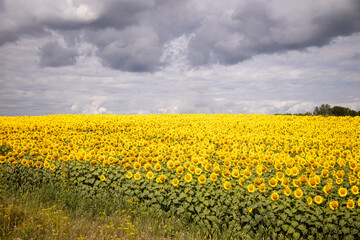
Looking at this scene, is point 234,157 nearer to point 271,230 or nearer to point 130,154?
point 271,230

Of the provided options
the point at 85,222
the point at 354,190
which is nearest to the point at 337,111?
the point at 354,190

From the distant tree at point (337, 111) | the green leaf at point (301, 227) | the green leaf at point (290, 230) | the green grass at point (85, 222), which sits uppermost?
the distant tree at point (337, 111)

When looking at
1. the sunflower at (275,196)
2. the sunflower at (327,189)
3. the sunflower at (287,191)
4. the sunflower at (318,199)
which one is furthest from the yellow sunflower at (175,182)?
the sunflower at (327,189)

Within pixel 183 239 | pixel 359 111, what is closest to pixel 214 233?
pixel 183 239

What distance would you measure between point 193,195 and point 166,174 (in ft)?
3.59

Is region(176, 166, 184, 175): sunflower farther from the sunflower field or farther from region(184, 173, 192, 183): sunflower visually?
region(184, 173, 192, 183): sunflower

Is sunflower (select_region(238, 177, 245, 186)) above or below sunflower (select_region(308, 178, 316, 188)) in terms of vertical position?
above

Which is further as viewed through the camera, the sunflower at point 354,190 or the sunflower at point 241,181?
the sunflower at point 241,181

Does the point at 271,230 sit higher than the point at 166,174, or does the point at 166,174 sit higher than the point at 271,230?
the point at 166,174

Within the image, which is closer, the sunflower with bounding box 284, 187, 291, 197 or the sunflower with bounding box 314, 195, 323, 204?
the sunflower with bounding box 314, 195, 323, 204

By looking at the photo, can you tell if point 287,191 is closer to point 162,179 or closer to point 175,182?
point 175,182

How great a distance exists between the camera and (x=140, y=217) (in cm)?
638

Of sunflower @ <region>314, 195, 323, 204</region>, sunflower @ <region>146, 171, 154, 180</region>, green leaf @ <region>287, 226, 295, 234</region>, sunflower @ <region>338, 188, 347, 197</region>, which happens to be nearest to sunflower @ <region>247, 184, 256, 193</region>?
green leaf @ <region>287, 226, 295, 234</region>

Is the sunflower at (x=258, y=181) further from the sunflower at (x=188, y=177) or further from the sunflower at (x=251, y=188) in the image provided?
the sunflower at (x=188, y=177)
